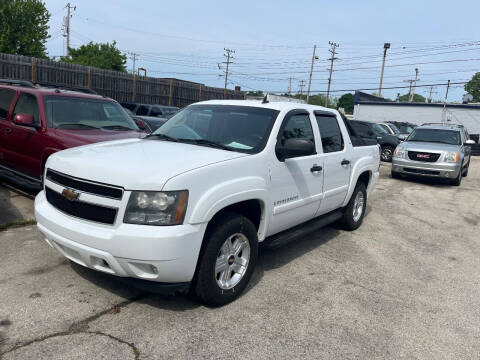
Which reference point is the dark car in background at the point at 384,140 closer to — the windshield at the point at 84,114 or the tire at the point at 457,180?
the tire at the point at 457,180

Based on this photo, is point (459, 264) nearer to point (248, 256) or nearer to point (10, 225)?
point (248, 256)

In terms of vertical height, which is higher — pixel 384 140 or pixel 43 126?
pixel 43 126

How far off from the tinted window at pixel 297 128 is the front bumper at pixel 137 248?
5.38ft

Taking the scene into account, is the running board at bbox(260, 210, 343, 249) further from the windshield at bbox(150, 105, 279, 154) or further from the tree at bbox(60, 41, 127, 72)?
the tree at bbox(60, 41, 127, 72)

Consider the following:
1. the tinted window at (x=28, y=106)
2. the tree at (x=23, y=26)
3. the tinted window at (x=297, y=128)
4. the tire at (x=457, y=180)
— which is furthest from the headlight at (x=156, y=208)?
the tree at (x=23, y=26)

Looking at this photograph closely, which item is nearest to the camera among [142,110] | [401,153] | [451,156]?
[451,156]

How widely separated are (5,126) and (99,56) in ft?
147

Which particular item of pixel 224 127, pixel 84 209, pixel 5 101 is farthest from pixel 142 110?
pixel 84 209

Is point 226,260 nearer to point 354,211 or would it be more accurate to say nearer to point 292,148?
point 292,148

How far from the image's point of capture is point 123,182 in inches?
121

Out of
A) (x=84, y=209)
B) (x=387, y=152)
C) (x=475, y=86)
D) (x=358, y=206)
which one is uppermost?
(x=475, y=86)

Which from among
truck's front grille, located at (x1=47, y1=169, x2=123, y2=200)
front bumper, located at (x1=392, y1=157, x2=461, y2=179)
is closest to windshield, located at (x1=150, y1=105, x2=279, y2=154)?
truck's front grille, located at (x1=47, y1=169, x2=123, y2=200)

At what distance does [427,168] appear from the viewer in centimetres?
1183

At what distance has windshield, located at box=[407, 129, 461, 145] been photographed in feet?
42.4
